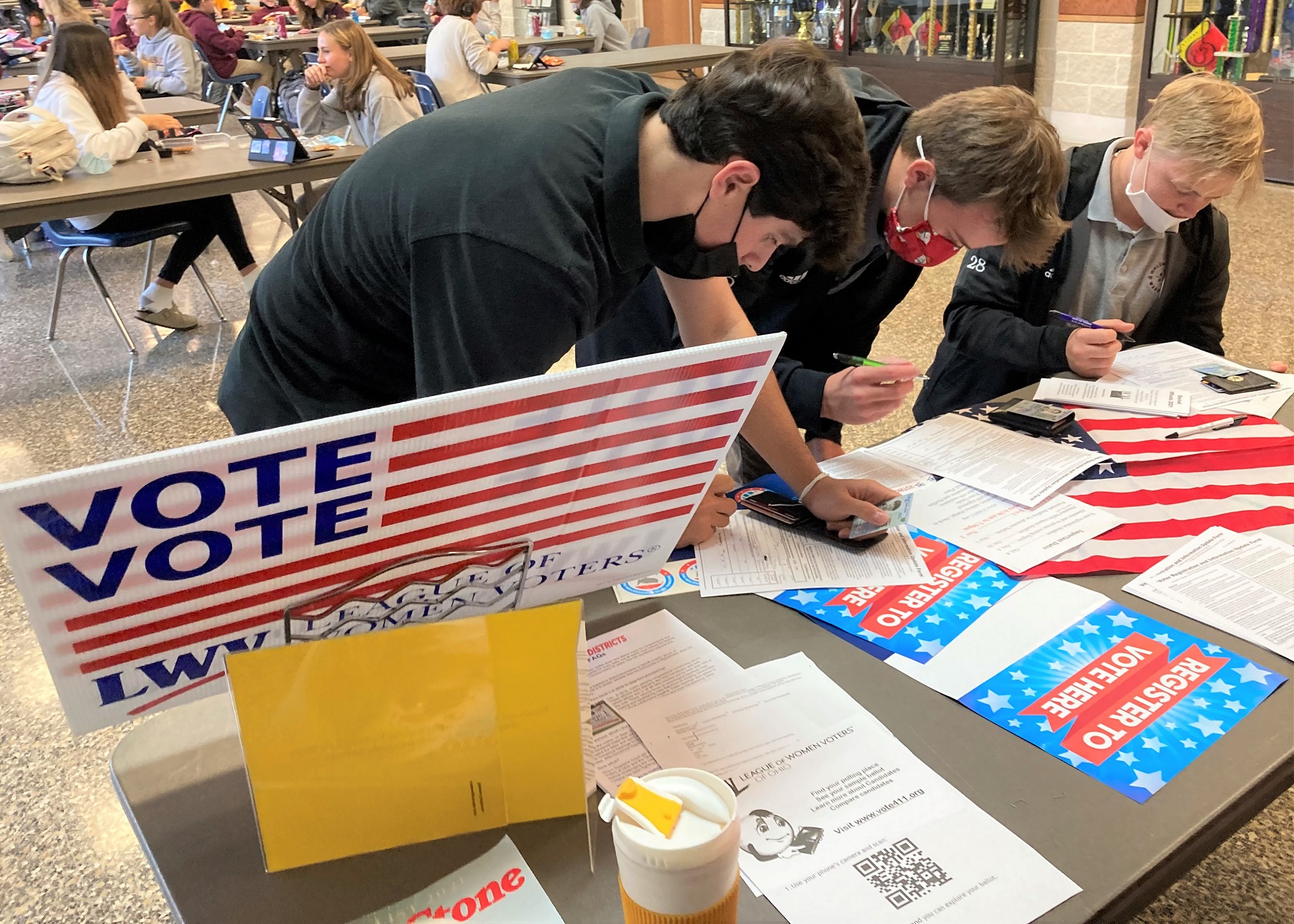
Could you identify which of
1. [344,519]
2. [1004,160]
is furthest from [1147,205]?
[344,519]

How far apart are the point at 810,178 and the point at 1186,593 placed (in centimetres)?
66

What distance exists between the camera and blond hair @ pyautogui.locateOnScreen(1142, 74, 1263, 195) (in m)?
1.77

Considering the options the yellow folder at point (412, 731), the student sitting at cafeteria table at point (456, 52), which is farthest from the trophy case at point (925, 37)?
the yellow folder at point (412, 731)

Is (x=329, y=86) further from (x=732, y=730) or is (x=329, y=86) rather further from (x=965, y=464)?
(x=732, y=730)

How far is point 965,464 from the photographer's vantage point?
1512 millimetres

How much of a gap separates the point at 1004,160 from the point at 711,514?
81 centimetres

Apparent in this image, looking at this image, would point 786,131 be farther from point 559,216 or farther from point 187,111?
point 187,111

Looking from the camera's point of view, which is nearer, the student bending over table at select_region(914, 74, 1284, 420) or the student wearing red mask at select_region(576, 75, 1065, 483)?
the student wearing red mask at select_region(576, 75, 1065, 483)

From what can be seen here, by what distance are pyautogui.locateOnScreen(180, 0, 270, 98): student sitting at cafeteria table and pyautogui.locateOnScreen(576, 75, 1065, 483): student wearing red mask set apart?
21.2 feet

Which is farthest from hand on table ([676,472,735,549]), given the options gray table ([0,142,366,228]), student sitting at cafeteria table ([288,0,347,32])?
student sitting at cafeteria table ([288,0,347,32])

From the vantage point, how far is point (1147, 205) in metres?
1.89

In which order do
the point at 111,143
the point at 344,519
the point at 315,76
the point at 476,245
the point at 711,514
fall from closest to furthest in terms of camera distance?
the point at 344,519
the point at 476,245
the point at 711,514
the point at 111,143
the point at 315,76

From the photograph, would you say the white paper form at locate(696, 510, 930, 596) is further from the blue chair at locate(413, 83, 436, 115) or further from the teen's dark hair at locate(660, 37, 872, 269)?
the blue chair at locate(413, 83, 436, 115)

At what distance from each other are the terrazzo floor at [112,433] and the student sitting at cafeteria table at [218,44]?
1.31 m
